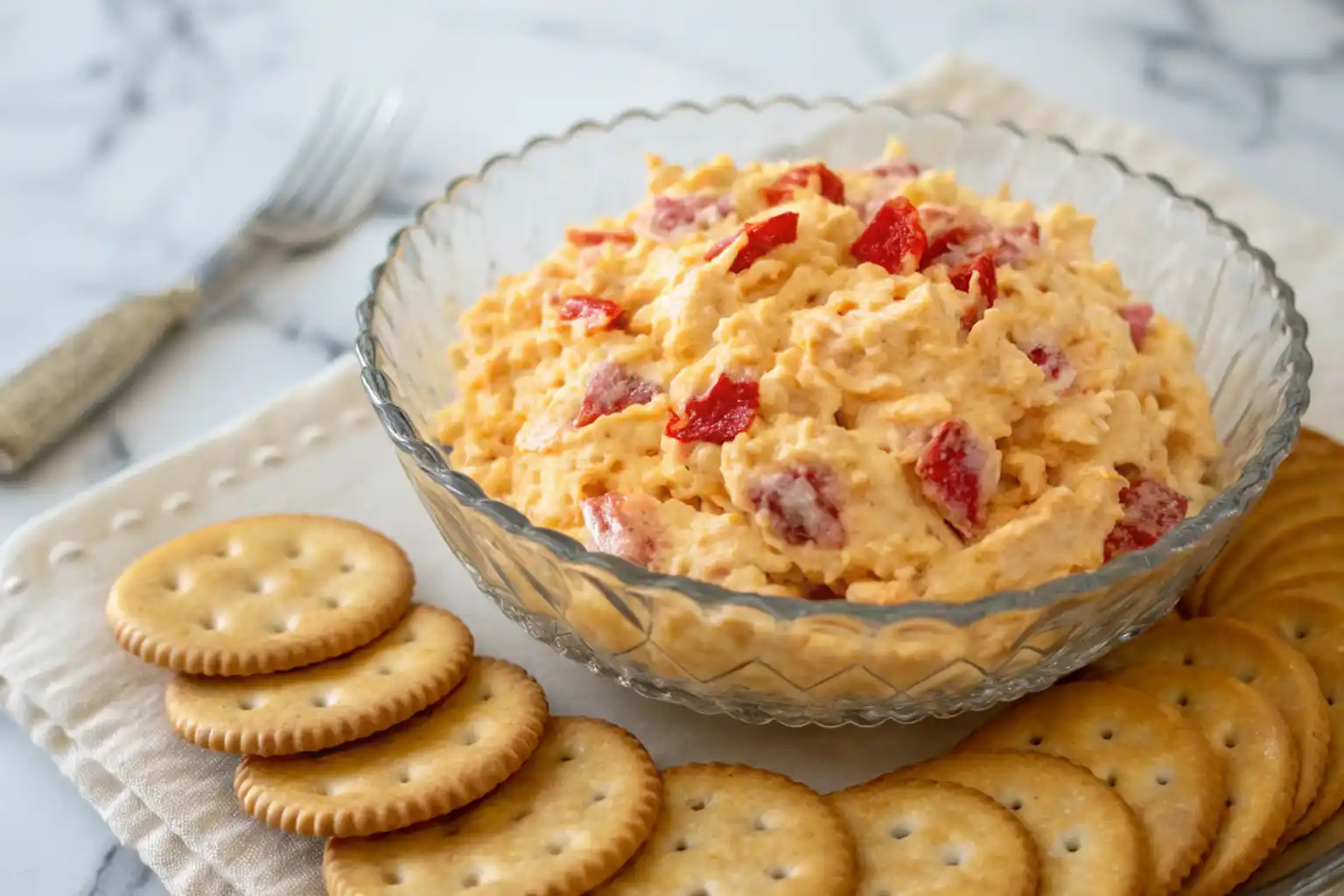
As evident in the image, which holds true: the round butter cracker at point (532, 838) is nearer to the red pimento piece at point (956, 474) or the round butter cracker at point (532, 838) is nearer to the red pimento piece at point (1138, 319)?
the red pimento piece at point (956, 474)

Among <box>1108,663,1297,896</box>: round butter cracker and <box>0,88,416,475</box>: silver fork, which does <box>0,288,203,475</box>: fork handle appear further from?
<box>1108,663,1297,896</box>: round butter cracker

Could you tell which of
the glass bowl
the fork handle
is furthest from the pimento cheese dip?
the fork handle

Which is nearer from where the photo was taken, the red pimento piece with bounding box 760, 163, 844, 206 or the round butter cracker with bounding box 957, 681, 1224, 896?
the round butter cracker with bounding box 957, 681, 1224, 896

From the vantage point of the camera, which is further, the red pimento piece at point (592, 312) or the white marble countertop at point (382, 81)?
the white marble countertop at point (382, 81)

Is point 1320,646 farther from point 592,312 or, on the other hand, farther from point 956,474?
point 592,312

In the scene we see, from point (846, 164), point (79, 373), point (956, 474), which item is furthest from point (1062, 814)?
point (79, 373)

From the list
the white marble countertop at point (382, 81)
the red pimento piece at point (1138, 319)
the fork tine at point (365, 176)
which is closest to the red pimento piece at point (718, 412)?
the red pimento piece at point (1138, 319)
